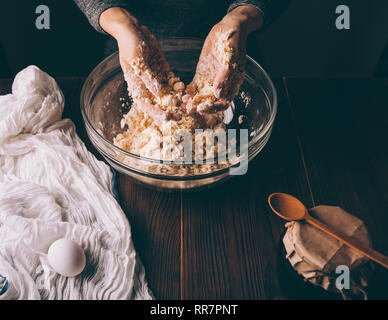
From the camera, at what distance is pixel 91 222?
851mm

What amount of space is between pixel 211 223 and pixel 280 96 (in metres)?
0.52

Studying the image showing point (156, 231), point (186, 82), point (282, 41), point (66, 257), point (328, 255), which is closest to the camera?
point (328, 255)

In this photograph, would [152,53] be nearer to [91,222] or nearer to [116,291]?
[91,222]

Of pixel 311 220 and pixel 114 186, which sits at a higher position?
pixel 311 220

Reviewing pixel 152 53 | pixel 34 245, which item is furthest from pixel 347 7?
pixel 34 245

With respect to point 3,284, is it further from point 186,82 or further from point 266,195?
point 186,82

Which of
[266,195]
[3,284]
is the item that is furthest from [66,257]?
[266,195]

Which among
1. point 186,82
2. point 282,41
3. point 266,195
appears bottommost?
point 282,41

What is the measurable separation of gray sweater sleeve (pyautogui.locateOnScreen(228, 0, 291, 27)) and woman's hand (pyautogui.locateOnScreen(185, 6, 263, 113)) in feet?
0.12

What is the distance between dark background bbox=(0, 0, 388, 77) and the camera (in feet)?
4.85

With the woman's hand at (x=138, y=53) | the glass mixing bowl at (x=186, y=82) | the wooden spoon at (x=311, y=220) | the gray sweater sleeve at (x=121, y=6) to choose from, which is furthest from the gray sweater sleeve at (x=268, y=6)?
the wooden spoon at (x=311, y=220)

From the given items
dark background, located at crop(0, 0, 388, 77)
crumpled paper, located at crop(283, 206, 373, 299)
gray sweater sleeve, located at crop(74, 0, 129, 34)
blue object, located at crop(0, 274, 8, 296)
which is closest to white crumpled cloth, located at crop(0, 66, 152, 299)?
blue object, located at crop(0, 274, 8, 296)

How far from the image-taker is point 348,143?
101cm

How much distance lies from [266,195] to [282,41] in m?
1.41
